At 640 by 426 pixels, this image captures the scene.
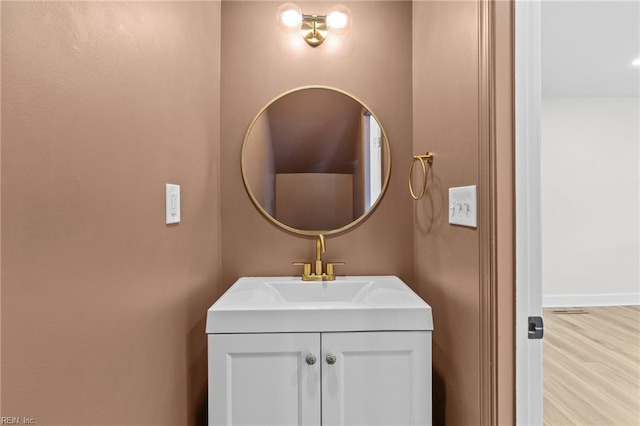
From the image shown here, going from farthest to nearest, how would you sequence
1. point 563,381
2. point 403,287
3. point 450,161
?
1. point 563,381
2. point 403,287
3. point 450,161

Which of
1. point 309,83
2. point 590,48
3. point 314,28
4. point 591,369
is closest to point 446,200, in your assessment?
point 309,83

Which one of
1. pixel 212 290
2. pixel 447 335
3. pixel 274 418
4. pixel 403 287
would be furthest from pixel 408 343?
pixel 212 290

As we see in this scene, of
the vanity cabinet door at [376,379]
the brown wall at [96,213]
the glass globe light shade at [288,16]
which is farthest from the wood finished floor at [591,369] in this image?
the glass globe light shade at [288,16]

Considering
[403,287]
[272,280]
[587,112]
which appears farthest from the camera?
[587,112]

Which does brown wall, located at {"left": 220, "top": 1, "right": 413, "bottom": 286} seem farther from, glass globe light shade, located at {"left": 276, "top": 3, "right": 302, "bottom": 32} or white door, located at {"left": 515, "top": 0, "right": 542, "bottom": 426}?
white door, located at {"left": 515, "top": 0, "right": 542, "bottom": 426}

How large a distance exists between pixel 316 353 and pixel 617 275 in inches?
164

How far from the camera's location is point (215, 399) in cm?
106

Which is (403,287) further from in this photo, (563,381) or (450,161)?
(563,381)

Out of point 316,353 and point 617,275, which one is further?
point 617,275

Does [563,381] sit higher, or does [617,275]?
[617,275]

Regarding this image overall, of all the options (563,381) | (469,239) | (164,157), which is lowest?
A: (563,381)

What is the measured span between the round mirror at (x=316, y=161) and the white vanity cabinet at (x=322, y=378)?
1.97ft

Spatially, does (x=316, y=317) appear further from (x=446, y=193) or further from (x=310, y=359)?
(x=446, y=193)

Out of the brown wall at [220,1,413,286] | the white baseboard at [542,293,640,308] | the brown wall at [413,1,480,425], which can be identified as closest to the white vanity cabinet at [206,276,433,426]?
the brown wall at [413,1,480,425]
